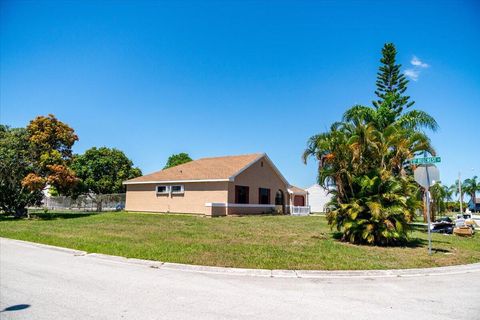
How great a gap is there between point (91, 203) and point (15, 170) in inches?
633

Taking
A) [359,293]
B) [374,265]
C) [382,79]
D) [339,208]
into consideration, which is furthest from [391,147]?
[382,79]

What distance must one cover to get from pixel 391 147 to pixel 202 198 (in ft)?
54.7

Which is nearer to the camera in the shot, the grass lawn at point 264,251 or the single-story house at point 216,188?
the grass lawn at point 264,251

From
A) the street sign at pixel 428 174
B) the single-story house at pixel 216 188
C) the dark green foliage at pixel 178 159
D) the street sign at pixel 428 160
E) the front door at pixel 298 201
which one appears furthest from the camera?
the dark green foliage at pixel 178 159

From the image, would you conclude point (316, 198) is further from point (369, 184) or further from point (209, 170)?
point (369, 184)

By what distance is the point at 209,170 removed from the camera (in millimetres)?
28719

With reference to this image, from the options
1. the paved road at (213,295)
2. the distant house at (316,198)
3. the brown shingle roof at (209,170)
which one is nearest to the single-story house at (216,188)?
the brown shingle roof at (209,170)

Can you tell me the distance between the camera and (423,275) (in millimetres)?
7781

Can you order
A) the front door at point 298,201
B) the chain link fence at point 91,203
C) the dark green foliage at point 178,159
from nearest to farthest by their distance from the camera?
the chain link fence at point 91,203, the front door at point 298,201, the dark green foliage at point 178,159

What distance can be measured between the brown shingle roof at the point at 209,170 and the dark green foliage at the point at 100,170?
18065mm

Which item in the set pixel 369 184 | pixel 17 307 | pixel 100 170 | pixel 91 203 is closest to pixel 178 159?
pixel 100 170

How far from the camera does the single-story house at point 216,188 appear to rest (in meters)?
26.5

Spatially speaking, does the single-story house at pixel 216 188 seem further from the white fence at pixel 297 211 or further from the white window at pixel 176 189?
the white fence at pixel 297 211

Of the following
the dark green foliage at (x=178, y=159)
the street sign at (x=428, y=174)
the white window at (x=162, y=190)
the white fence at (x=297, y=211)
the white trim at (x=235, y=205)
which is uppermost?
the dark green foliage at (x=178, y=159)
